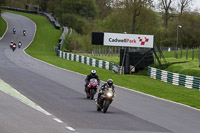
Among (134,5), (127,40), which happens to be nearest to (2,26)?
(134,5)

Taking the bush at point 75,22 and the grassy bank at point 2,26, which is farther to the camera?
the bush at point 75,22

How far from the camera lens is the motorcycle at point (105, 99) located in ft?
55.6

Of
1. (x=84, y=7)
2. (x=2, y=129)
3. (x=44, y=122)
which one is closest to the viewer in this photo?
(x=2, y=129)

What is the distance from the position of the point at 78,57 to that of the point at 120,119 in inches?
1561

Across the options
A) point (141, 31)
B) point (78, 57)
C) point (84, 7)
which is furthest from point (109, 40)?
point (84, 7)

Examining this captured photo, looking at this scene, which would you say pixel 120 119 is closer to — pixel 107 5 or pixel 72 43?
pixel 72 43

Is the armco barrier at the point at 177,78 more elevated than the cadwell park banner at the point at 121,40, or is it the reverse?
the cadwell park banner at the point at 121,40

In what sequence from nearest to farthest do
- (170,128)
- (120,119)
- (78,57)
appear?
(170,128) < (120,119) < (78,57)

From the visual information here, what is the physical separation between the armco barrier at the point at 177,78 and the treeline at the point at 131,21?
33.5m

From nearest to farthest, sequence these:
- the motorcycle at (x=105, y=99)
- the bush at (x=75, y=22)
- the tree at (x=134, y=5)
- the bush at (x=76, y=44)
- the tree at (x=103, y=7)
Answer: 1. the motorcycle at (x=105, y=99)
2. the bush at (x=76, y=44)
3. the tree at (x=134, y=5)
4. the bush at (x=75, y=22)
5. the tree at (x=103, y=7)

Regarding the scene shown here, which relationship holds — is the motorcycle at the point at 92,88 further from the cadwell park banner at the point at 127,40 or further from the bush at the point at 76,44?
the bush at the point at 76,44

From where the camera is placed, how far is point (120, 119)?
15719mm

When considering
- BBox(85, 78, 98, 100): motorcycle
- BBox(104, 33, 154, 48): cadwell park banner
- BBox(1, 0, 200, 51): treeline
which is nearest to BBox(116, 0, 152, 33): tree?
BBox(1, 0, 200, 51): treeline

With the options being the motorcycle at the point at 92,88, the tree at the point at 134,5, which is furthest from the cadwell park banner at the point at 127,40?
the tree at the point at 134,5
